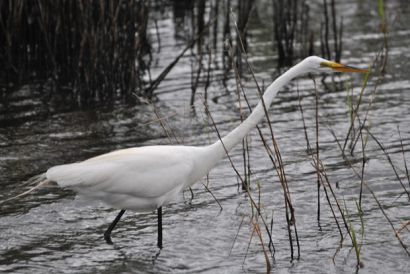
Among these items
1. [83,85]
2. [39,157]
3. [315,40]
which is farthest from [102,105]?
[315,40]

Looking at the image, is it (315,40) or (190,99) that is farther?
(315,40)

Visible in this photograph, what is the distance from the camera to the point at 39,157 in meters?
7.20

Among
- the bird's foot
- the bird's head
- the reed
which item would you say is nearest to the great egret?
the bird's head

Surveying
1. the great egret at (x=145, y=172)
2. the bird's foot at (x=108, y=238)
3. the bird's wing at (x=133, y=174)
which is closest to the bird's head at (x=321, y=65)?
the great egret at (x=145, y=172)

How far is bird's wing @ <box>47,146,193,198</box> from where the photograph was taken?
5.14 metres

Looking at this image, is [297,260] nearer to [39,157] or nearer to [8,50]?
[39,157]

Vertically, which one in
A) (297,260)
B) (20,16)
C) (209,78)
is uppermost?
(20,16)

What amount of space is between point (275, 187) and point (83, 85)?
335 cm

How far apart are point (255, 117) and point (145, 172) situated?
32.5 inches

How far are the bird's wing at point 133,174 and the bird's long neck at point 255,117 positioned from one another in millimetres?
259

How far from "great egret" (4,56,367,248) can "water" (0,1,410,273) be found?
331mm

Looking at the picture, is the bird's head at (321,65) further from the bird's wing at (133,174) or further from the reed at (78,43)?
the reed at (78,43)

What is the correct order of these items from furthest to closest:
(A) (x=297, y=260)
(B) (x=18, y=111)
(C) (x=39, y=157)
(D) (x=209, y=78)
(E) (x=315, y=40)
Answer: (E) (x=315, y=40), (D) (x=209, y=78), (B) (x=18, y=111), (C) (x=39, y=157), (A) (x=297, y=260)

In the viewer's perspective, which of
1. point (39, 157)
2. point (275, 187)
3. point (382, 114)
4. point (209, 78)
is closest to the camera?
point (275, 187)
